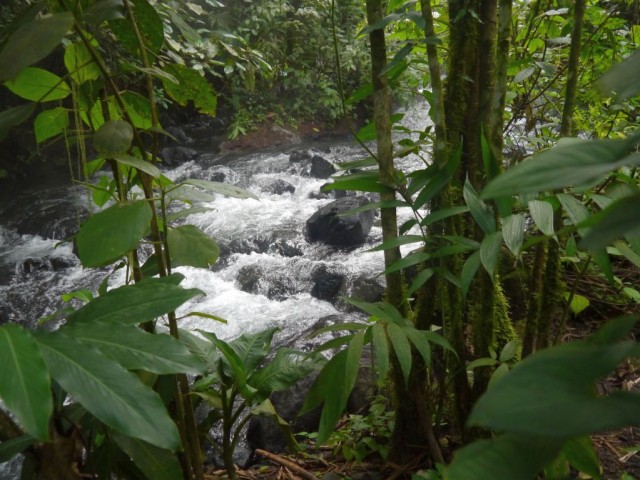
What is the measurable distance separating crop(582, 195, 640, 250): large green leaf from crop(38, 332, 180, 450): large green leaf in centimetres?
45

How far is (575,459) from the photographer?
0.65 metres

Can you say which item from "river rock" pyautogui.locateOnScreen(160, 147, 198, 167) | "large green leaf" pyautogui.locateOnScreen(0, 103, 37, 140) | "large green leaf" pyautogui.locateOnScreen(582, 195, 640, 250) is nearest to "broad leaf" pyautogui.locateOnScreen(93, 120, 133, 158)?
"large green leaf" pyautogui.locateOnScreen(0, 103, 37, 140)

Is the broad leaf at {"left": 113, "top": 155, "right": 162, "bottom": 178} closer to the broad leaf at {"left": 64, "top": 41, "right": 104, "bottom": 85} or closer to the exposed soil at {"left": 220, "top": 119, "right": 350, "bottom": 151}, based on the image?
the broad leaf at {"left": 64, "top": 41, "right": 104, "bottom": 85}

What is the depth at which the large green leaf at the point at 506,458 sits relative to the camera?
0.28 metres

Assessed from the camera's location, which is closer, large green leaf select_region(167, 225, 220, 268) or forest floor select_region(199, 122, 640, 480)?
large green leaf select_region(167, 225, 220, 268)

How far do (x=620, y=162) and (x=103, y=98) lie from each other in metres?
0.93

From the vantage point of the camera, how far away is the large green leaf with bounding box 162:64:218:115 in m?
1.07

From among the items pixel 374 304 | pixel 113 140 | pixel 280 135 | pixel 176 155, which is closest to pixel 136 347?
pixel 113 140

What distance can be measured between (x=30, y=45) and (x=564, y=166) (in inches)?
26.9

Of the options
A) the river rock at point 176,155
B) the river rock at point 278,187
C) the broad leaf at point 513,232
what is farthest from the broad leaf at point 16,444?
the river rock at point 176,155

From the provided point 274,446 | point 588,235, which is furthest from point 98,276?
point 588,235

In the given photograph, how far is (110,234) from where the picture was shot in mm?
752

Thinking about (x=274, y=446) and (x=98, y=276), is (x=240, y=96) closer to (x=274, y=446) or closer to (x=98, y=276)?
(x=98, y=276)

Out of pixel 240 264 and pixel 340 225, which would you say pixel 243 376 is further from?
pixel 340 225
